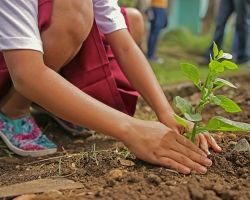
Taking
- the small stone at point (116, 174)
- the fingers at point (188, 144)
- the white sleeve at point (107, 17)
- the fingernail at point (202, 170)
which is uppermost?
the white sleeve at point (107, 17)

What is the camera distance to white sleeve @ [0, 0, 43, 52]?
1.56 metres

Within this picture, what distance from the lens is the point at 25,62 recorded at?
1.54 meters

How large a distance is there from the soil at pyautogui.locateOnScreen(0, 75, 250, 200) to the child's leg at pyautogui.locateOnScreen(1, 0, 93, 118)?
39cm

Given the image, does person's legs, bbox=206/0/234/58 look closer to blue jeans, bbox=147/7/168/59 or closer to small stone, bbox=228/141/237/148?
blue jeans, bbox=147/7/168/59

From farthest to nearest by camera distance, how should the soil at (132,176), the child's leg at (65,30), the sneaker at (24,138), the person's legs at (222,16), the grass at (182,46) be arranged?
the grass at (182,46) → the person's legs at (222,16) → the sneaker at (24,138) → the child's leg at (65,30) → the soil at (132,176)

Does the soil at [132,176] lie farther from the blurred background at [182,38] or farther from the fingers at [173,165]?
the blurred background at [182,38]

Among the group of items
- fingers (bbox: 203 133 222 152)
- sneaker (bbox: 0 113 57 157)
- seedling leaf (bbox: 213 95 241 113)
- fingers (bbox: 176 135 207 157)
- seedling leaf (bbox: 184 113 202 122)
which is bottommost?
sneaker (bbox: 0 113 57 157)

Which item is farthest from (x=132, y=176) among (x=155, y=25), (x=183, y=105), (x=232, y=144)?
(x=155, y=25)

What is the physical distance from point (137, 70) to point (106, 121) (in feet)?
1.79

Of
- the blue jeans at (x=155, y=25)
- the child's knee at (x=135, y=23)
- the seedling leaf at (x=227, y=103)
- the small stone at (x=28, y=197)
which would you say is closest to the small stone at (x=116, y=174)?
the small stone at (x=28, y=197)

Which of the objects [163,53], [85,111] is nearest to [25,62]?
[85,111]

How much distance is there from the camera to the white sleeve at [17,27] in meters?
1.56

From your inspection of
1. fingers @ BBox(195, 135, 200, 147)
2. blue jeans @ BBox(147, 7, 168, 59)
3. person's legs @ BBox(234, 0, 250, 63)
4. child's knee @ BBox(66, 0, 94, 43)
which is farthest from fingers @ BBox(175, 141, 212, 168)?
blue jeans @ BBox(147, 7, 168, 59)

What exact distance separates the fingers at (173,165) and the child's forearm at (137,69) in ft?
1.35
